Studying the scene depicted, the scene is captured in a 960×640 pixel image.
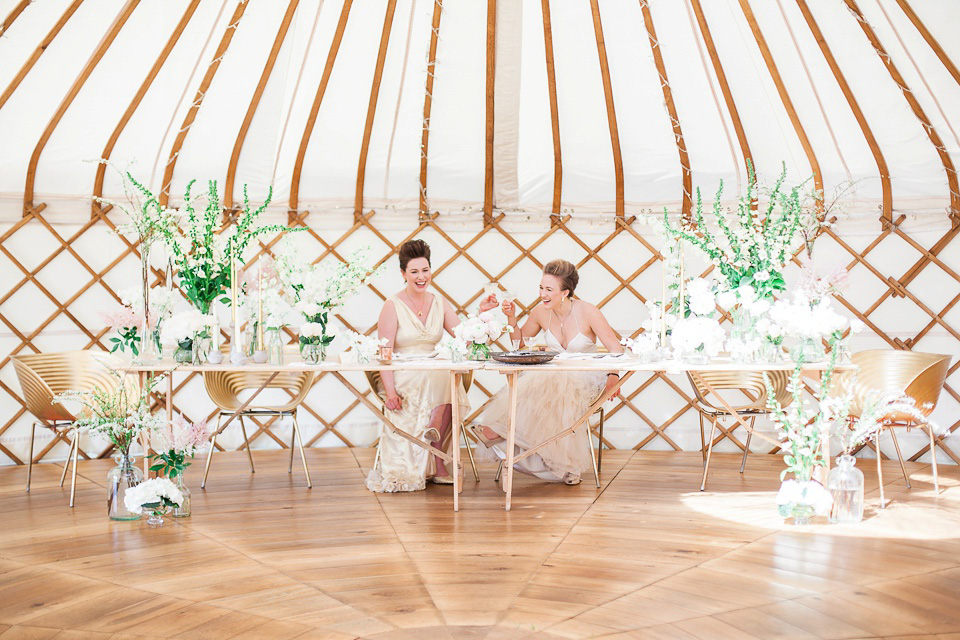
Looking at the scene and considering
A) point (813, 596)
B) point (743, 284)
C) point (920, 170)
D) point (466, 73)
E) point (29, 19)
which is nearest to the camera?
point (813, 596)

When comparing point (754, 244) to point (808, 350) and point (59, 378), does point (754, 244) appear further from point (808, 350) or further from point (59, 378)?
point (59, 378)

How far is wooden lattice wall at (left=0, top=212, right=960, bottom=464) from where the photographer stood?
4820 mm

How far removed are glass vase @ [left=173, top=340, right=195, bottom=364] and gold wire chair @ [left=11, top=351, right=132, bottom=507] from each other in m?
0.73

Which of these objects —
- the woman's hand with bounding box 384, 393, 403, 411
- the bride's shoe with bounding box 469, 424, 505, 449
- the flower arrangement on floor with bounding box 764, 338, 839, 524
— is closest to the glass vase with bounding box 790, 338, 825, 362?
the flower arrangement on floor with bounding box 764, 338, 839, 524

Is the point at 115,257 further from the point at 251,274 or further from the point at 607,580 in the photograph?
the point at 607,580

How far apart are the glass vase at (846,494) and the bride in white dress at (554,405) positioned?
1007mm

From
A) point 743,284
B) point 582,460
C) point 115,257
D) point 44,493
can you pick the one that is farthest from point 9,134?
point 743,284

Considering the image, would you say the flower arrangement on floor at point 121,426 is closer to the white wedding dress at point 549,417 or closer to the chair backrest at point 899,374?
the white wedding dress at point 549,417

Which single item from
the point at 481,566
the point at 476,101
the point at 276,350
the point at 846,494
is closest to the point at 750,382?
the point at 846,494

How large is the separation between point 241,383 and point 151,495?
47.5 inches

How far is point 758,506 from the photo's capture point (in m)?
3.46

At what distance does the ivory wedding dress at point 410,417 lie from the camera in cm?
379

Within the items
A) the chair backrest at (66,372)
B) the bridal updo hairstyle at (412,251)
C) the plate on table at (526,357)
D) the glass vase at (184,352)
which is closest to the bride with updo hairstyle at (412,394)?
the bridal updo hairstyle at (412,251)

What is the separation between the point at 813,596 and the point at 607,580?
1.80 ft
